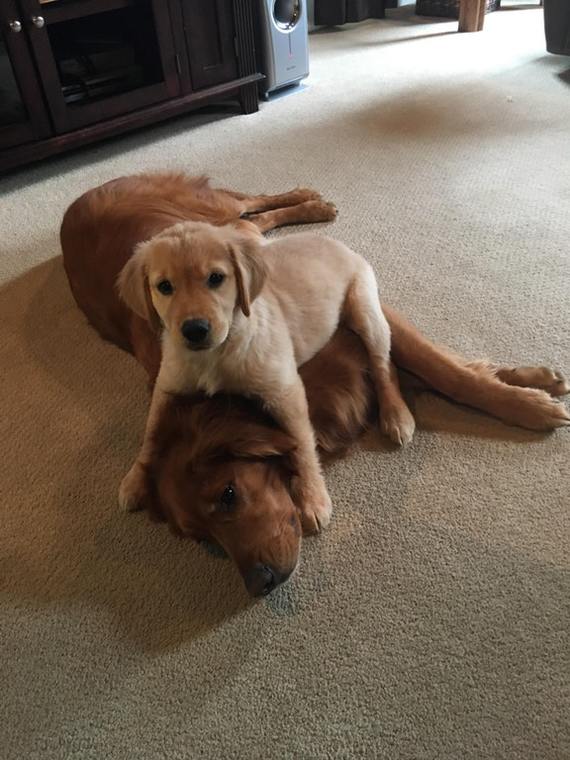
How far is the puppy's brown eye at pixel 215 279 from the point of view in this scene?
3.54 ft

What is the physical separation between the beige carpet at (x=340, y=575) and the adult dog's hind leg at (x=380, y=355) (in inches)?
2.0

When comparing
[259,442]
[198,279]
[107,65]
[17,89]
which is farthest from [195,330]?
[107,65]

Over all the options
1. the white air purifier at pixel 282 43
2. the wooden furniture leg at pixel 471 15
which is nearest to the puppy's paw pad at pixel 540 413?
the white air purifier at pixel 282 43

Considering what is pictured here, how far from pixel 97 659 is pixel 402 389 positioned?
807 millimetres

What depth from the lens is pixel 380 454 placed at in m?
1.30

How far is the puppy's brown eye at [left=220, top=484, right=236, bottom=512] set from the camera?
1.01 m

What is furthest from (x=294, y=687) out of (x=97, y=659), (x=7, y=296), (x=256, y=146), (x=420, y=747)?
(x=256, y=146)

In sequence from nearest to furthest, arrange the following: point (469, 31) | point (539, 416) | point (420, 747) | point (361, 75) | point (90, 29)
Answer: point (420, 747) → point (539, 416) → point (90, 29) → point (361, 75) → point (469, 31)

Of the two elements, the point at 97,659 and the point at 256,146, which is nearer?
the point at 97,659

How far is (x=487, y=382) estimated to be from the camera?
4.34 feet

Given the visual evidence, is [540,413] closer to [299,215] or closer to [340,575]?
[340,575]

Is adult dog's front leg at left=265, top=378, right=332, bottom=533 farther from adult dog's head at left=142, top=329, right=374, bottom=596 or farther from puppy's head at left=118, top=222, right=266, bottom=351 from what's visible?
puppy's head at left=118, top=222, right=266, bottom=351

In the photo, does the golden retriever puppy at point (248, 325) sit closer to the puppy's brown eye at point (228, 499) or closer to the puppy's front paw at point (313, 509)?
the puppy's front paw at point (313, 509)

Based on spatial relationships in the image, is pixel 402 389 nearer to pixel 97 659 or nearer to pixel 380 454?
pixel 380 454
